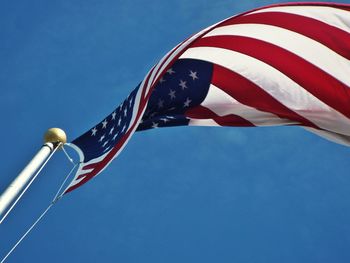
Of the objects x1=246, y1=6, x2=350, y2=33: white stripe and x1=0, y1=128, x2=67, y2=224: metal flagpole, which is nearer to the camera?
x1=0, y1=128, x2=67, y2=224: metal flagpole

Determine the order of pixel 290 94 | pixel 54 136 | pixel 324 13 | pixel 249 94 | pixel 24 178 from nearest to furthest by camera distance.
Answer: pixel 24 178 → pixel 54 136 → pixel 290 94 → pixel 249 94 → pixel 324 13

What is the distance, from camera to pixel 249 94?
10.8m

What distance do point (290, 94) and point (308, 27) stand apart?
1260 millimetres

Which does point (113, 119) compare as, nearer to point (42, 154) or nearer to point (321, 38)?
point (42, 154)

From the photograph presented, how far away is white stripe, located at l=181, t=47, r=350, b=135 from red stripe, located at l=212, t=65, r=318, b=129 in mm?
71

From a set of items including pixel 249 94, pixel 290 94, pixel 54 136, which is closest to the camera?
pixel 54 136

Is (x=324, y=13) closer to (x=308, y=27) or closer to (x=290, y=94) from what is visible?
(x=308, y=27)

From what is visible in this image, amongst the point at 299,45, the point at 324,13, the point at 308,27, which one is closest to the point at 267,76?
the point at 299,45

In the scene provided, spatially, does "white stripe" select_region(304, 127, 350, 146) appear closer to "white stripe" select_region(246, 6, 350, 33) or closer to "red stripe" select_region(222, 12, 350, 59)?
"red stripe" select_region(222, 12, 350, 59)

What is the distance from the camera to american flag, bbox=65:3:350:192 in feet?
34.8

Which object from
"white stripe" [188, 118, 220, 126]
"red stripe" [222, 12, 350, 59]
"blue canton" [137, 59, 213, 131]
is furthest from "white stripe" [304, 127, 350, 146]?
"blue canton" [137, 59, 213, 131]

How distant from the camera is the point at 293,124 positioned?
35.6ft

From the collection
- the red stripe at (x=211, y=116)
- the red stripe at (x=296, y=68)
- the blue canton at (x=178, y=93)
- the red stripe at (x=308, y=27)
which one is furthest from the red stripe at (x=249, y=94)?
the red stripe at (x=308, y=27)

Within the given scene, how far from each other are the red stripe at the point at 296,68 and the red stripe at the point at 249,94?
45cm
